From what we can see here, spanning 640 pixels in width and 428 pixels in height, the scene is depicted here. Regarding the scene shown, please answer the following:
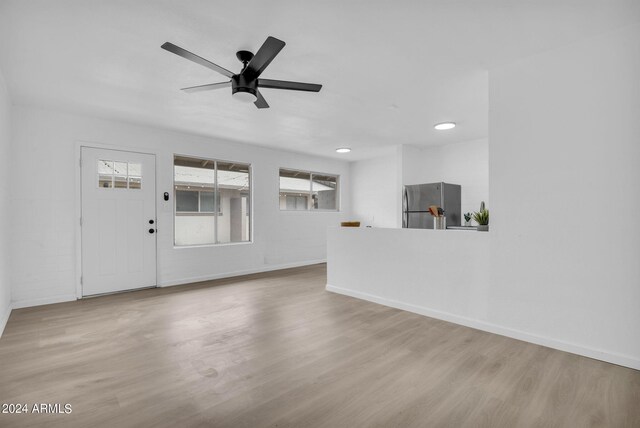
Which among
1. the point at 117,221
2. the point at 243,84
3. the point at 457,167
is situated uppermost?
the point at 243,84

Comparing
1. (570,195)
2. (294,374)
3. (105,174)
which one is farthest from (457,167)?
(105,174)

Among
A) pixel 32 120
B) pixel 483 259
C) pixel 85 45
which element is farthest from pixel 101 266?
pixel 483 259

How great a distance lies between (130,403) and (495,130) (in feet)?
11.7

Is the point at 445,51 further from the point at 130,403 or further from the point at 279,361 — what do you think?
the point at 130,403

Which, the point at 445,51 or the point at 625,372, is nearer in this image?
the point at 625,372

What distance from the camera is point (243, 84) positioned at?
2.58 m

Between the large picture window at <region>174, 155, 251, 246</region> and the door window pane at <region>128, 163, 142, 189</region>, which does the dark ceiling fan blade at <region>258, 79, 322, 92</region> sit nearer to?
the door window pane at <region>128, 163, 142, 189</region>

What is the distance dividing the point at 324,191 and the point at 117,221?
4.59 m

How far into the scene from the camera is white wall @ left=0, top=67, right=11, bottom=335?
3188mm

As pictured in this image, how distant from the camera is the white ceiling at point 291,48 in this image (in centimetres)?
212

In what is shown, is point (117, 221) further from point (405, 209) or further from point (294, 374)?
point (405, 209)

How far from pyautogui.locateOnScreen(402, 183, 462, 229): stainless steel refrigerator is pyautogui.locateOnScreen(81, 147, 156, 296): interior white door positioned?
14.5ft

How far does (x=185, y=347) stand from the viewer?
107 inches

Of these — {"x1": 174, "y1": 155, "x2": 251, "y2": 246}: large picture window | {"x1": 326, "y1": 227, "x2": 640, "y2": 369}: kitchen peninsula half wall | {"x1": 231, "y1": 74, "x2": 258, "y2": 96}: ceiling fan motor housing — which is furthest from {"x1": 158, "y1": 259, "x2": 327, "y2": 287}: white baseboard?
{"x1": 231, "y1": 74, "x2": 258, "y2": 96}: ceiling fan motor housing
